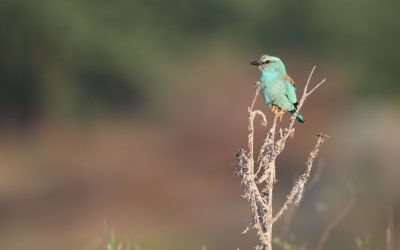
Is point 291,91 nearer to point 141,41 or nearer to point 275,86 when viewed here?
point 275,86

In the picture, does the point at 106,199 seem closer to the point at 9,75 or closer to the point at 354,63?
the point at 9,75

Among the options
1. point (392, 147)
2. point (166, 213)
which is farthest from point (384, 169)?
point (166, 213)

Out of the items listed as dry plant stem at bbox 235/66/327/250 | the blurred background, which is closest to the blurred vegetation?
the blurred background

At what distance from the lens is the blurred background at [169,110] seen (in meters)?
17.2

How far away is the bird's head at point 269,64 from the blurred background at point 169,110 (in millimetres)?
8934

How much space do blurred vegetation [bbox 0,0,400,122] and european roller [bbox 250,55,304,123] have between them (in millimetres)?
12901

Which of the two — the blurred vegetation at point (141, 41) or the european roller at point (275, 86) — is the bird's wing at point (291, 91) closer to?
the european roller at point (275, 86)

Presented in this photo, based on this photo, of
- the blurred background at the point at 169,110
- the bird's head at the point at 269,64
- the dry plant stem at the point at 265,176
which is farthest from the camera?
the blurred background at the point at 169,110

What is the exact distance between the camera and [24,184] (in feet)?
72.1

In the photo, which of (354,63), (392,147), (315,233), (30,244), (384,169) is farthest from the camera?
(354,63)

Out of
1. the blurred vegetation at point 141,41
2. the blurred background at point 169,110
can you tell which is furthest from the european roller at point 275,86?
the blurred vegetation at point 141,41

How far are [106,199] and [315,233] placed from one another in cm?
828

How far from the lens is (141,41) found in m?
18.1

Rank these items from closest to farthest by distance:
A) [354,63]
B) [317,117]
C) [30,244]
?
[30,244] < [354,63] < [317,117]
